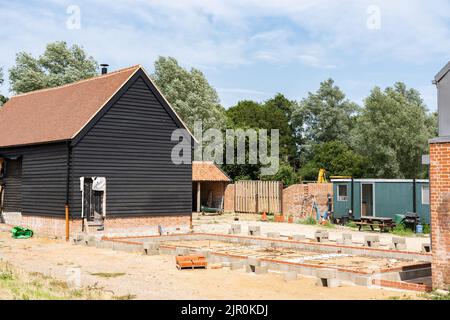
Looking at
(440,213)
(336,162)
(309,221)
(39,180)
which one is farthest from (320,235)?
(336,162)

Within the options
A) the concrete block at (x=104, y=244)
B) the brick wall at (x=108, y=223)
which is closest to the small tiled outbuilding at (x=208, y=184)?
the brick wall at (x=108, y=223)

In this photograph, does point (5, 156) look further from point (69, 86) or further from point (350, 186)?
point (350, 186)

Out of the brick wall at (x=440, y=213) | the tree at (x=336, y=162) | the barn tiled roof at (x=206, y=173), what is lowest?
the brick wall at (x=440, y=213)

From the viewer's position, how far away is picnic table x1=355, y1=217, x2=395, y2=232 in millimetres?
30250

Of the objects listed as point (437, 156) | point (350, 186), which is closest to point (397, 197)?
point (350, 186)

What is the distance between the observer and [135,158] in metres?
27.6

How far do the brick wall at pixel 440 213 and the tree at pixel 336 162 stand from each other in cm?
4766

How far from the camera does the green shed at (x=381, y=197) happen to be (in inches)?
1204

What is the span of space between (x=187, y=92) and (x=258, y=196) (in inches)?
834

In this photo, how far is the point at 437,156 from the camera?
42.6 feet

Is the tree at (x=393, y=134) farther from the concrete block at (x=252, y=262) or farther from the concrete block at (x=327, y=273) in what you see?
the concrete block at (x=327, y=273)

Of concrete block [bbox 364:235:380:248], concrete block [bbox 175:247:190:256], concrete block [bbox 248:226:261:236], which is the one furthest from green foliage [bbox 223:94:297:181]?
concrete block [bbox 175:247:190:256]

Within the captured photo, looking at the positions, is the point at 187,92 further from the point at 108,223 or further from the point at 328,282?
the point at 328,282

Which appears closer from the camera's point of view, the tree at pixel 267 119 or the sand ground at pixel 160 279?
the sand ground at pixel 160 279
